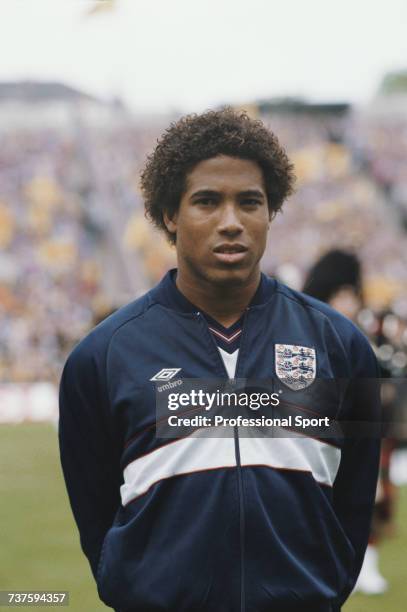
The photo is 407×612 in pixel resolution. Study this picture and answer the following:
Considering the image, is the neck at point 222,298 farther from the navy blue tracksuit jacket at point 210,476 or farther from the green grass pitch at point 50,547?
the green grass pitch at point 50,547

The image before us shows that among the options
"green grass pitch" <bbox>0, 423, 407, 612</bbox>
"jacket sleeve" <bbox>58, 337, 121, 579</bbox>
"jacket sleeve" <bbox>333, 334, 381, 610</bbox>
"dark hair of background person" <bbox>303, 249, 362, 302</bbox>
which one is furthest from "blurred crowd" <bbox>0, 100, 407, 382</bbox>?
"jacket sleeve" <bbox>333, 334, 381, 610</bbox>

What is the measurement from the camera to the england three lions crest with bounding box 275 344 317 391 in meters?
2.17

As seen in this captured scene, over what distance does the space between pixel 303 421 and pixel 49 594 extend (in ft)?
8.66

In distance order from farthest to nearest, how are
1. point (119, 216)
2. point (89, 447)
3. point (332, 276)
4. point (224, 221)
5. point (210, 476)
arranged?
point (119, 216) < point (332, 276) < point (89, 447) < point (224, 221) < point (210, 476)

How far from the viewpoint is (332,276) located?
4809mm

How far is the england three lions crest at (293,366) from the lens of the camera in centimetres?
217

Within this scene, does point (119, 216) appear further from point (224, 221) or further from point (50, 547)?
point (224, 221)

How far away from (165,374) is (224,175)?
18.2 inches

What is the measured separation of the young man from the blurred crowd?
735 inches

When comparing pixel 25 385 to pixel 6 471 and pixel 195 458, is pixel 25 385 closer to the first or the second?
pixel 6 471

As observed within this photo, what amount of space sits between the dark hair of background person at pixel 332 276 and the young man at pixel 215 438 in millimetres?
2368

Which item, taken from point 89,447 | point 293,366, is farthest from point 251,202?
point 89,447

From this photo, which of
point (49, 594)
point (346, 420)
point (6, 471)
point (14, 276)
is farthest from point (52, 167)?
point (346, 420)

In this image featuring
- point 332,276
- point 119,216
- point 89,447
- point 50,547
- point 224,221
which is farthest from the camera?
point 119,216
